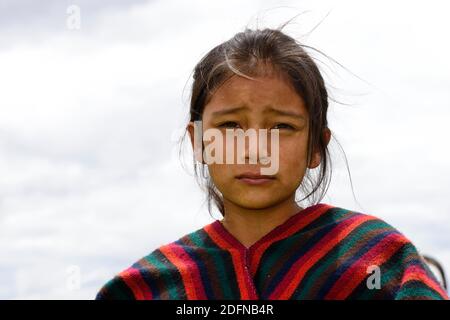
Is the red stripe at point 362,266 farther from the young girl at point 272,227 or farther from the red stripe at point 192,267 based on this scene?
the red stripe at point 192,267

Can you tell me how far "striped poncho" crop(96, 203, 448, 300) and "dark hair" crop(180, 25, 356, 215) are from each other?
29cm

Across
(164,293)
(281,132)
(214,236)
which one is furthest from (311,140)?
(164,293)

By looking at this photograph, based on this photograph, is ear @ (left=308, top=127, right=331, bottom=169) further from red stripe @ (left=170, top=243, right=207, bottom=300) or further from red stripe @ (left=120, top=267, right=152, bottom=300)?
red stripe @ (left=120, top=267, right=152, bottom=300)

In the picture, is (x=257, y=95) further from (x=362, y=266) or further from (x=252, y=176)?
(x=362, y=266)

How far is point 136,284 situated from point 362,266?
1.17m

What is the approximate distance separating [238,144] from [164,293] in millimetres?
868

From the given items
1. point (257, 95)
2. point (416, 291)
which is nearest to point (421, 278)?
point (416, 291)

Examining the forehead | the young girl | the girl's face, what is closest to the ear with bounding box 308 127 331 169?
the young girl

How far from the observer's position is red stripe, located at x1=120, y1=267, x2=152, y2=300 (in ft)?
15.5

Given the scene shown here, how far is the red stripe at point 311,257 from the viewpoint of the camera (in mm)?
4367

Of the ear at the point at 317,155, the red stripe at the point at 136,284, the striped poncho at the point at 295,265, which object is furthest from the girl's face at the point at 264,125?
the red stripe at the point at 136,284

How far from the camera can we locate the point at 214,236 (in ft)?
15.5

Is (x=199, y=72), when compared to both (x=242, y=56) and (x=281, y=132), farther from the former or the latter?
(x=281, y=132)
